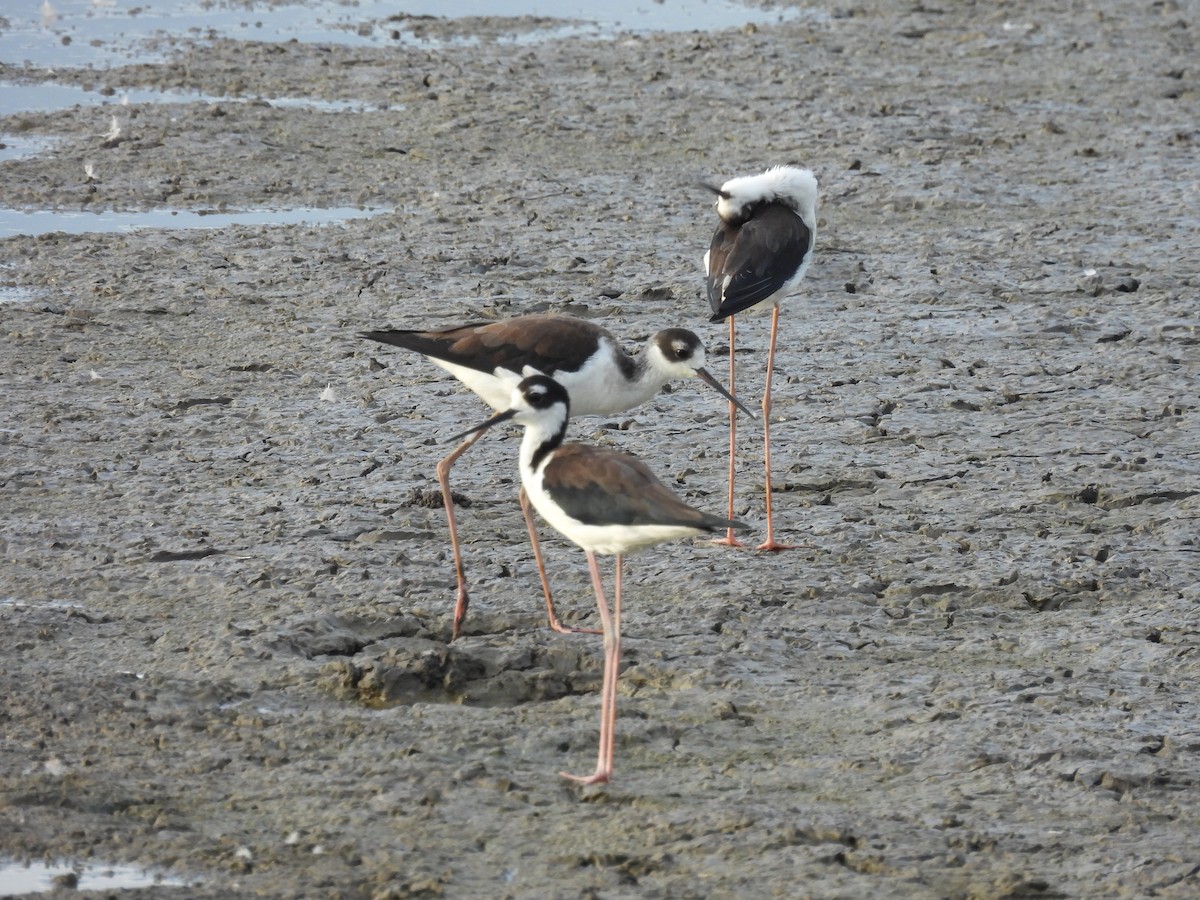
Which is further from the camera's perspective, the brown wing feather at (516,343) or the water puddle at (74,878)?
the brown wing feather at (516,343)

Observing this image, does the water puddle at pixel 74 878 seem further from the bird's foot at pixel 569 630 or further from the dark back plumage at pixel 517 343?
the dark back plumage at pixel 517 343

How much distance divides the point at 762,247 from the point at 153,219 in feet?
15.9

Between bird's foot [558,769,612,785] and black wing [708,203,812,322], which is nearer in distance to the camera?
bird's foot [558,769,612,785]

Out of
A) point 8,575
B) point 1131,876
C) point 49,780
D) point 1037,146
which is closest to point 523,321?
point 8,575

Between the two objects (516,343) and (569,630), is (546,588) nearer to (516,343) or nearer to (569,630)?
(569,630)

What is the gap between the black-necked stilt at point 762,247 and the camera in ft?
21.4

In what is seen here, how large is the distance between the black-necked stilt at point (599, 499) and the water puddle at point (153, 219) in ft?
17.9

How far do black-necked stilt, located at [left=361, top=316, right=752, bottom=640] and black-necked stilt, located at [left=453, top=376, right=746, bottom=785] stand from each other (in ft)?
2.33

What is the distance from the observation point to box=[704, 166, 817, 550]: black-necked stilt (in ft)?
21.4

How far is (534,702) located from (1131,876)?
1.85 m

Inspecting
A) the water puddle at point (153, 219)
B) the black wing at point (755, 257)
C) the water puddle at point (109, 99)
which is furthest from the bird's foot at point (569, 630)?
the water puddle at point (109, 99)

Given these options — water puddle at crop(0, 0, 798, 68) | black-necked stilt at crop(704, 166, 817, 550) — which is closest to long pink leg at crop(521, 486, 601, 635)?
black-necked stilt at crop(704, 166, 817, 550)

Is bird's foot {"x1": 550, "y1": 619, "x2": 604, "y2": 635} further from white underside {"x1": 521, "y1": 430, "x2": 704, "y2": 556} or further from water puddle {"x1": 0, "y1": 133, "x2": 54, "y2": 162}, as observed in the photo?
water puddle {"x1": 0, "y1": 133, "x2": 54, "y2": 162}

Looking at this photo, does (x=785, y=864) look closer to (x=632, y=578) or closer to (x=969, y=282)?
(x=632, y=578)
